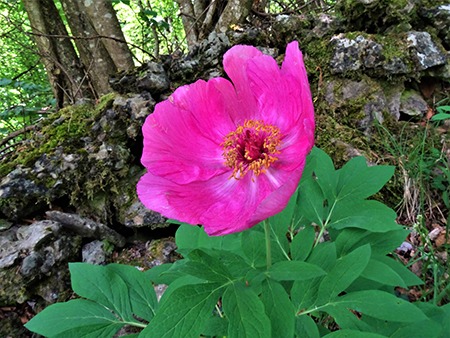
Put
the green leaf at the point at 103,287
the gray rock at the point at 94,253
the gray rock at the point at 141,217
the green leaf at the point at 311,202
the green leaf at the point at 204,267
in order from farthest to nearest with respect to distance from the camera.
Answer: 1. the gray rock at the point at 141,217
2. the gray rock at the point at 94,253
3. the green leaf at the point at 311,202
4. the green leaf at the point at 103,287
5. the green leaf at the point at 204,267

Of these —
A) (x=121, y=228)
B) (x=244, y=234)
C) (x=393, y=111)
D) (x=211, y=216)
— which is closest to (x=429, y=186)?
(x=393, y=111)

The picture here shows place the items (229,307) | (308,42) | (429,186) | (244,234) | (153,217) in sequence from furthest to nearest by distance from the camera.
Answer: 1. (308,42)
2. (429,186)
3. (153,217)
4. (244,234)
5. (229,307)

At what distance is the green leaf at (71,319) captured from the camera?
118 cm

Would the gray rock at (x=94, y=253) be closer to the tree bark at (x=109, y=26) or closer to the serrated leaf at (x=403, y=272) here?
the serrated leaf at (x=403, y=272)

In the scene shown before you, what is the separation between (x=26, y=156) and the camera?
89.0 inches

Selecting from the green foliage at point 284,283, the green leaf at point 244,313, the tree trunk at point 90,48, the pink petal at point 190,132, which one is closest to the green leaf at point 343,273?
the green foliage at point 284,283

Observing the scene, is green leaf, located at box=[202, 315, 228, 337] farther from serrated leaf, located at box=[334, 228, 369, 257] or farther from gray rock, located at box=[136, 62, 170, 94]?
gray rock, located at box=[136, 62, 170, 94]

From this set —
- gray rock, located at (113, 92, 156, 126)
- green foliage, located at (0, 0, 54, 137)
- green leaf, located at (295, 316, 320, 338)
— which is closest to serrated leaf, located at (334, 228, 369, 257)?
green leaf, located at (295, 316, 320, 338)

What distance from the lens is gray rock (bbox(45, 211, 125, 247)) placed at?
83.7 inches

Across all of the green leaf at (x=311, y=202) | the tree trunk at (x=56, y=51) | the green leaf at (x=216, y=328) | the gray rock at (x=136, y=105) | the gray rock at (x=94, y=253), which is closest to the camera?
the green leaf at (x=216, y=328)

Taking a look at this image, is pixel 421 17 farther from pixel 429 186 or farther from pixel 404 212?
pixel 404 212

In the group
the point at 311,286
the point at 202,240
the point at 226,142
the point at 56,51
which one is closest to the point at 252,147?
the point at 226,142

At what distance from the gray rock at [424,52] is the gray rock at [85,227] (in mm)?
2917

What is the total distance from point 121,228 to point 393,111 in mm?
2550
